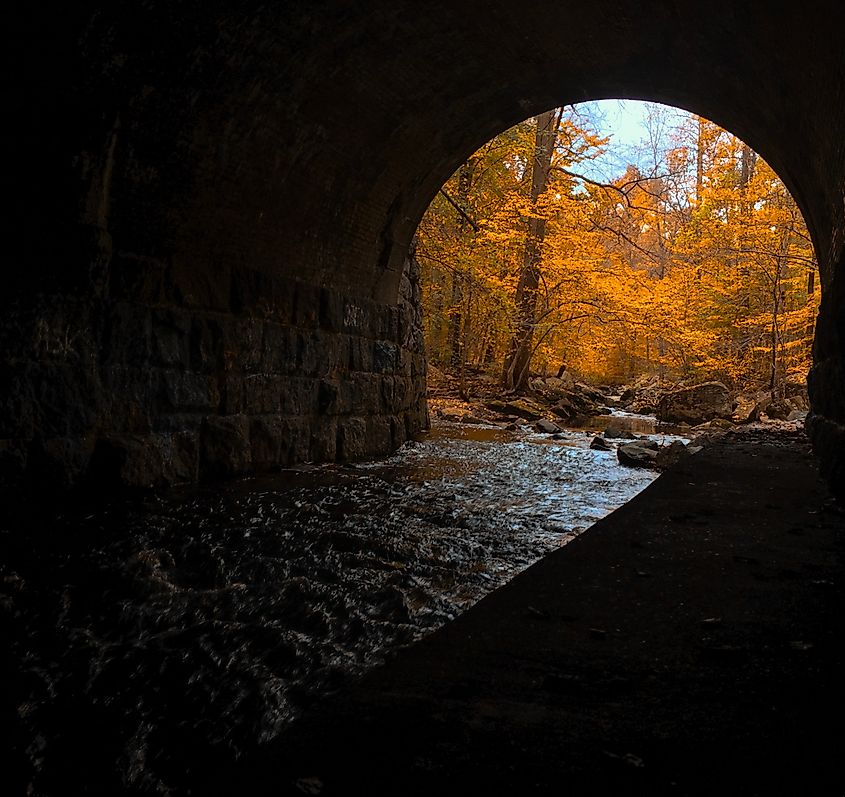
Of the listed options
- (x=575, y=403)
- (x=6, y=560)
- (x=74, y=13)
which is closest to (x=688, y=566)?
(x=6, y=560)

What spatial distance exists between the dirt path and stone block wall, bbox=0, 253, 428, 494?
3105 millimetres

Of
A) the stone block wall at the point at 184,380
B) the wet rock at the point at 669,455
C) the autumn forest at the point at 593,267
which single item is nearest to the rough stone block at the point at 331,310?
the stone block wall at the point at 184,380

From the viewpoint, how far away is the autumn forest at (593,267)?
1362 centimetres

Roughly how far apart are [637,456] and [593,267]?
25.7 ft

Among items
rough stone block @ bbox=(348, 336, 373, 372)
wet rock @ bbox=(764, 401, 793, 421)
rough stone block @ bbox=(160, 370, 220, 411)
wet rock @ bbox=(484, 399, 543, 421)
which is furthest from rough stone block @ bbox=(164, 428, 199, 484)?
wet rock @ bbox=(764, 401, 793, 421)

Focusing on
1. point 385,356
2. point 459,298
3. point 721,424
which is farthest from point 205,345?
point 459,298

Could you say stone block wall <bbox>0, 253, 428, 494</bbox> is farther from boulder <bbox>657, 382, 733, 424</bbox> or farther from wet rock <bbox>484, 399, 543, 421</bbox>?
boulder <bbox>657, 382, 733, 424</bbox>

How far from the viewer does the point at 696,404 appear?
14.3 meters

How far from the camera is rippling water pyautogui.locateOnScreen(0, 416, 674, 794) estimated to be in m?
1.52

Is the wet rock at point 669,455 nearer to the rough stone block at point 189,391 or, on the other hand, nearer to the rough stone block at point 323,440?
the rough stone block at point 323,440

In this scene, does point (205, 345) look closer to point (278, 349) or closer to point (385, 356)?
point (278, 349)

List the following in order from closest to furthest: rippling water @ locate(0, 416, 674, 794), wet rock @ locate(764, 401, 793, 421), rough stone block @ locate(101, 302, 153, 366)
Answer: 1. rippling water @ locate(0, 416, 674, 794)
2. rough stone block @ locate(101, 302, 153, 366)
3. wet rock @ locate(764, 401, 793, 421)

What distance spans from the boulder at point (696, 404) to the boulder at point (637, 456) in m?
7.11

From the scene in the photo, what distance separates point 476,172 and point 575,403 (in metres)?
6.21
